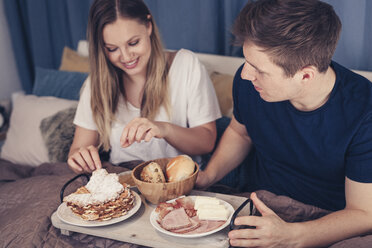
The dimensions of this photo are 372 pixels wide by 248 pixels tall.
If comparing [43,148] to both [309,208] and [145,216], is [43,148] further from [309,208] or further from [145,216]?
[309,208]

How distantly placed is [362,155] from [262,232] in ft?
1.13

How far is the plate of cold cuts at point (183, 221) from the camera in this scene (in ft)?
2.87

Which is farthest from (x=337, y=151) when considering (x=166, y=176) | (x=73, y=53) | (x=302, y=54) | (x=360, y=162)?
(x=73, y=53)

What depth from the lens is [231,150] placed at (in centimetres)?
143

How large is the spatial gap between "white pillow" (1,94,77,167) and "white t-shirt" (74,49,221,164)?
446 mm

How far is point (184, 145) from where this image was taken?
1476mm

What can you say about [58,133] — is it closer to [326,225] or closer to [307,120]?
[307,120]

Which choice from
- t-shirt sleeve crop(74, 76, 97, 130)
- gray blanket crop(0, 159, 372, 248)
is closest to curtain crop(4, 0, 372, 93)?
gray blanket crop(0, 159, 372, 248)

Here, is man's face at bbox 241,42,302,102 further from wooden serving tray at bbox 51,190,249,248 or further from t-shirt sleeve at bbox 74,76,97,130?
t-shirt sleeve at bbox 74,76,97,130

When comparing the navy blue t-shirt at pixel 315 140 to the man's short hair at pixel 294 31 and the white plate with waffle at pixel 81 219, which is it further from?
the white plate with waffle at pixel 81 219

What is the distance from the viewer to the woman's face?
145 cm

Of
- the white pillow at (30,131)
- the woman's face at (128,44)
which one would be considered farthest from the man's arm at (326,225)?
the white pillow at (30,131)

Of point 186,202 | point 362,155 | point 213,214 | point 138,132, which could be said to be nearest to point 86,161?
point 138,132

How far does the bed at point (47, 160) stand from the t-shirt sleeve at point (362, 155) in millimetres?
147
